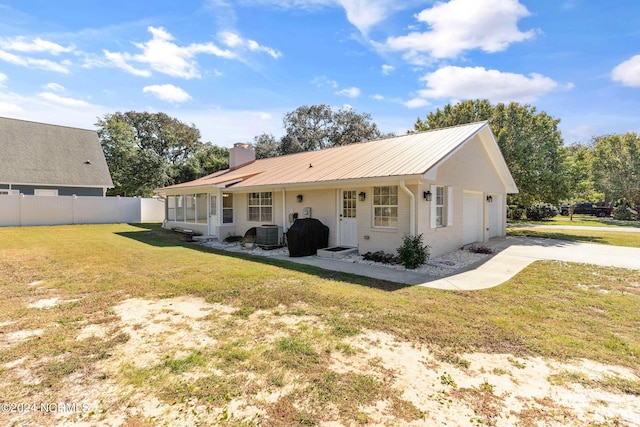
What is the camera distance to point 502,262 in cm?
916

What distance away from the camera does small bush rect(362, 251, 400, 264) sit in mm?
8930

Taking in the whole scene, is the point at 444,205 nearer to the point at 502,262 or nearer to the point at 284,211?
the point at 502,262

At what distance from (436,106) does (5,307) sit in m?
23.9

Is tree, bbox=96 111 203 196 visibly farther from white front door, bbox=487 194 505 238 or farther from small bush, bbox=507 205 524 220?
small bush, bbox=507 205 524 220

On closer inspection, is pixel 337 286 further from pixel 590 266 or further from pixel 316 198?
pixel 590 266

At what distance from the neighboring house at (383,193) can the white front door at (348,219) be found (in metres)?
0.03

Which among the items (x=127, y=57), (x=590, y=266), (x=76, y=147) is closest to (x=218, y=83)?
(x=127, y=57)

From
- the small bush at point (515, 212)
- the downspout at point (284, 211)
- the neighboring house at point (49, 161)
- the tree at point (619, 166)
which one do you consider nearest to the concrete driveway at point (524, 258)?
the downspout at point (284, 211)

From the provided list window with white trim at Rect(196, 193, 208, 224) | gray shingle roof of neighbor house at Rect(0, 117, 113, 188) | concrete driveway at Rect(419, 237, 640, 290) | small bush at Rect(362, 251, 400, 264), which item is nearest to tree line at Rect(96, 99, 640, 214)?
concrete driveway at Rect(419, 237, 640, 290)

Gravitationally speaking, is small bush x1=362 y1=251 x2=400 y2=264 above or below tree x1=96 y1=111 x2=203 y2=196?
below

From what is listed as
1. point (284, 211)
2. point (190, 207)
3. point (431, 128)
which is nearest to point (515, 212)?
point (431, 128)

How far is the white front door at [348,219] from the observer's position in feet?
34.6

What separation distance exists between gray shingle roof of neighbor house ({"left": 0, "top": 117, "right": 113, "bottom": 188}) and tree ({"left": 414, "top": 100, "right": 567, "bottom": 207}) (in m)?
26.9

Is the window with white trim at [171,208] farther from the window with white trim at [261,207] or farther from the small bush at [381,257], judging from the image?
the small bush at [381,257]
